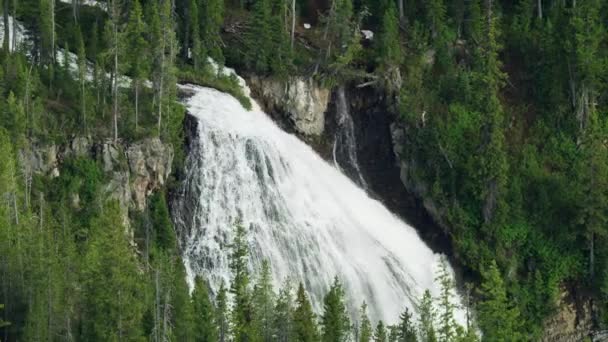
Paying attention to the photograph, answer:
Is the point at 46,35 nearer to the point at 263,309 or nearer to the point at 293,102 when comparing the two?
the point at 293,102

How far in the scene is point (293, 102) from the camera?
A: 84.1m

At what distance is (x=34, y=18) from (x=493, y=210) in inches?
1333

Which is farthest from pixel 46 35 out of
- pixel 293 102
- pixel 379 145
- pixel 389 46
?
A: pixel 389 46

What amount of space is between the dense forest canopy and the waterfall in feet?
7.22

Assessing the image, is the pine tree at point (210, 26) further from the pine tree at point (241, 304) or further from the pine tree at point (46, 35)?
the pine tree at point (241, 304)

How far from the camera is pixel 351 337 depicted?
2749 inches

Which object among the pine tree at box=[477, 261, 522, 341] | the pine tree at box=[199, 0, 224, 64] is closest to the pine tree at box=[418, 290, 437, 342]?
the pine tree at box=[477, 261, 522, 341]

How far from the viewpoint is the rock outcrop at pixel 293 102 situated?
83.8 metres

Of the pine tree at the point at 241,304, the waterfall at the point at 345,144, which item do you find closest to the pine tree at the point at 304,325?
the pine tree at the point at 241,304

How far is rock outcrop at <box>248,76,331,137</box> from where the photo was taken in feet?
275

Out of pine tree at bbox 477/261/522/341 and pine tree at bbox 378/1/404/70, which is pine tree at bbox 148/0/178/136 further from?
pine tree at bbox 477/261/522/341

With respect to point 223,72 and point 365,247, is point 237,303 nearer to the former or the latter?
point 365,247

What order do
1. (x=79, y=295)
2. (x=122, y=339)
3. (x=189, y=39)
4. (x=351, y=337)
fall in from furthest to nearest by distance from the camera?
(x=189, y=39)
(x=351, y=337)
(x=79, y=295)
(x=122, y=339)

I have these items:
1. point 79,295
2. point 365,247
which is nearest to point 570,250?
point 365,247
